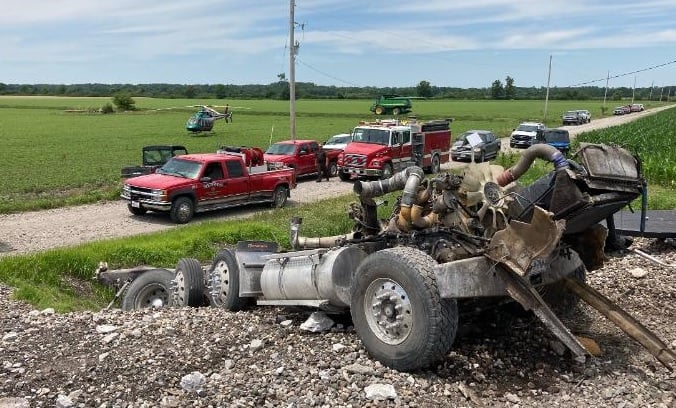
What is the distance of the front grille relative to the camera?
26.7 metres

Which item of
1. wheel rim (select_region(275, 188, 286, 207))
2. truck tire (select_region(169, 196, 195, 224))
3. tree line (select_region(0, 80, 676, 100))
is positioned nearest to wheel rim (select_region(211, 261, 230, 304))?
truck tire (select_region(169, 196, 195, 224))

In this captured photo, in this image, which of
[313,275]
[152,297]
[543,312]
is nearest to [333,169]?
[152,297]

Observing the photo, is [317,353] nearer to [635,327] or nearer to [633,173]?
[635,327]

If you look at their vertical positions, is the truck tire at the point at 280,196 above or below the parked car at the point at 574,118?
below

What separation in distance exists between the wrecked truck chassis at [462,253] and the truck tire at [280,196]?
14617mm

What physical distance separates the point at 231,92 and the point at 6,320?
536ft

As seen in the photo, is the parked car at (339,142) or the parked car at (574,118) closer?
the parked car at (339,142)

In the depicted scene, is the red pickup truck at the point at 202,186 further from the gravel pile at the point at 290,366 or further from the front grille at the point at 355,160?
the gravel pile at the point at 290,366

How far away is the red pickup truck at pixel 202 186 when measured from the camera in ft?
59.3

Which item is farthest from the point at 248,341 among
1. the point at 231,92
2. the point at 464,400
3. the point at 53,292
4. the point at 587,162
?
the point at 231,92

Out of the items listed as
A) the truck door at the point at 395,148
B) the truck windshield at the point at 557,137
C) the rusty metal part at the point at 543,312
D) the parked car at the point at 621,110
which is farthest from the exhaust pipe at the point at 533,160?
the parked car at the point at 621,110

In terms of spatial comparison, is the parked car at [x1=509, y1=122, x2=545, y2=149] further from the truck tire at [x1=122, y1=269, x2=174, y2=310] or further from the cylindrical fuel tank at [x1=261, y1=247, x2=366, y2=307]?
the cylindrical fuel tank at [x1=261, y1=247, x2=366, y2=307]

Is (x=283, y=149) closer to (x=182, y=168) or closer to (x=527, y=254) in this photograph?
(x=182, y=168)

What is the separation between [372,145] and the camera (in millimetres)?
27516
